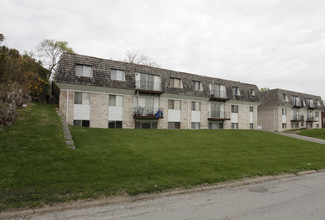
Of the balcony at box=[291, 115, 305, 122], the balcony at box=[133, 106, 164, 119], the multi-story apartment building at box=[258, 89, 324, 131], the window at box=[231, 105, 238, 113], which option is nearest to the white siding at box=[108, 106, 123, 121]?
the balcony at box=[133, 106, 164, 119]

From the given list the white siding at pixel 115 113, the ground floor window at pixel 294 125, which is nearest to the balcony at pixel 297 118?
the ground floor window at pixel 294 125

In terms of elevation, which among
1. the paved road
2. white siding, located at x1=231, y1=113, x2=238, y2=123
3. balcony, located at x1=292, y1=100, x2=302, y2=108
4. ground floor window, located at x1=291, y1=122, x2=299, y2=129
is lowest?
the paved road

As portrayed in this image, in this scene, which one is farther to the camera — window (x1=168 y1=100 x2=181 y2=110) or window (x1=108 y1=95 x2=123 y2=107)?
window (x1=168 y1=100 x2=181 y2=110)

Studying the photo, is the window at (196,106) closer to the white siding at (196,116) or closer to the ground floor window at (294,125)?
the white siding at (196,116)

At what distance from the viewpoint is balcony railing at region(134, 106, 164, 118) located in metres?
22.2

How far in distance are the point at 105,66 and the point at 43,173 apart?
52.6 ft

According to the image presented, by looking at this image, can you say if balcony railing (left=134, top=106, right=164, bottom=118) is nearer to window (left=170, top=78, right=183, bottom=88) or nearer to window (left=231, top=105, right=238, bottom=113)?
window (left=170, top=78, right=183, bottom=88)

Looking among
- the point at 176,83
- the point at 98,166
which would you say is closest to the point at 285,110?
the point at 176,83

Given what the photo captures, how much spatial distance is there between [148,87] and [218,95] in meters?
10.6

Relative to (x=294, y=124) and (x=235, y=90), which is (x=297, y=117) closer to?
Result: (x=294, y=124)

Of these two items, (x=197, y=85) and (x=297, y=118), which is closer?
(x=197, y=85)

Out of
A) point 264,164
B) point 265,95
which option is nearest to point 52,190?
point 264,164

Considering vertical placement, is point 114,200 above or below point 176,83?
below

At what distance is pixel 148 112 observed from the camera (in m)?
23.0
